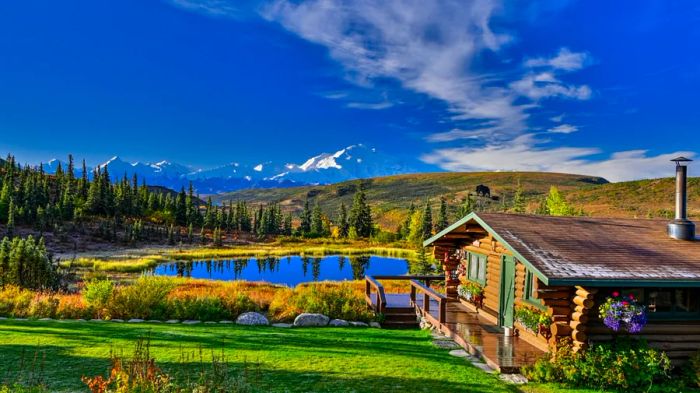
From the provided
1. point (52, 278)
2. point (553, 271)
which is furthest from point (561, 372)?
point (52, 278)

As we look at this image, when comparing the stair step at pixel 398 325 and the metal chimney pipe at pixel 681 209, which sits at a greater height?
the metal chimney pipe at pixel 681 209

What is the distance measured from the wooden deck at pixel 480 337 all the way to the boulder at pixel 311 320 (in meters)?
2.12

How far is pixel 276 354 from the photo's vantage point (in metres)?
9.82

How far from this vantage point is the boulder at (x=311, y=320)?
13898mm

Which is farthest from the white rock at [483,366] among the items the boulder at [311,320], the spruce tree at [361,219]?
the spruce tree at [361,219]

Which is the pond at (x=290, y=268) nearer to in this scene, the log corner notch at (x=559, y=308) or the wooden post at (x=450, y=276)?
the wooden post at (x=450, y=276)

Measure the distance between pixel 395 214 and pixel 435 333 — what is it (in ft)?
412

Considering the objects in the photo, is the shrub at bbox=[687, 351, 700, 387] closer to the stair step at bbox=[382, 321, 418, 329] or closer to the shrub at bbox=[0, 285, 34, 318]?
the stair step at bbox=[382, 321, 418, 329]

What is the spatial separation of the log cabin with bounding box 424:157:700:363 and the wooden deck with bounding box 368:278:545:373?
0.37 metres

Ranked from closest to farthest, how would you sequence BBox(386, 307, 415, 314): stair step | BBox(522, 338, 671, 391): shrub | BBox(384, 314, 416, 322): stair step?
1. BBox(522, 338, 671, 391): shrub
2. BBox(384, 314, 416, 322): stair step
3. BBox(386, 307, 415, 314): stair step

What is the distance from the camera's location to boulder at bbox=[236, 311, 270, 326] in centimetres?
1385

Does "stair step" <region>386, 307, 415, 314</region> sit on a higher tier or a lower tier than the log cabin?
lower

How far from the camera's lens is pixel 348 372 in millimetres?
8695

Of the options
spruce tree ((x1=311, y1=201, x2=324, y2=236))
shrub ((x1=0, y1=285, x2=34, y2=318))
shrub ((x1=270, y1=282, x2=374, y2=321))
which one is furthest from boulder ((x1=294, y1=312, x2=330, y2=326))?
spruce tree ((x1=311, y1=201, x2=324, y2=236))
